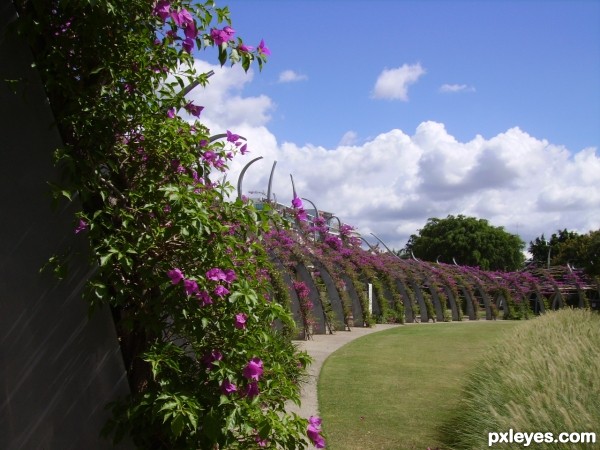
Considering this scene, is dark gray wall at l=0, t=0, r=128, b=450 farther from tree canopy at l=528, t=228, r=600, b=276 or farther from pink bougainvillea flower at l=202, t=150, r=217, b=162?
tree canopy at l=528, t=228, r=600, b=276

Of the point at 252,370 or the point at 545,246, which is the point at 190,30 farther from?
the point at 545,246

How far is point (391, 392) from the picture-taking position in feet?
25.2

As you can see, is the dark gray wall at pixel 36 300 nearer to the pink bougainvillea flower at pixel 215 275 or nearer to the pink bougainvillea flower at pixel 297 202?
the pink bougainvillea flower at pixel 215 275

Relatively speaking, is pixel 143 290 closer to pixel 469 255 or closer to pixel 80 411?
pixel 80 411

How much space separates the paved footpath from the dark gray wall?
2009mm

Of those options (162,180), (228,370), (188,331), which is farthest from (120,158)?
(228,370)

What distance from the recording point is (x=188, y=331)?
10.9 feet

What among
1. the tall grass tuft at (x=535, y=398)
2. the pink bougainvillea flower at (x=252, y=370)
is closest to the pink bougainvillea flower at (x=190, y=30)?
the pink bougainvillea flower at (x=252, y=370)

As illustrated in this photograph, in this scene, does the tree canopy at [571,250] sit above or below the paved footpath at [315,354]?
above

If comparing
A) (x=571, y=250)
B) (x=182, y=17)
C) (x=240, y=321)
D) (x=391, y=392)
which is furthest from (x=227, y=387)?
(x=571, y=250)

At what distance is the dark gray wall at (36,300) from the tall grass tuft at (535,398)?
9.07 ft

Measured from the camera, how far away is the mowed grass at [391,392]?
5602 millimetres

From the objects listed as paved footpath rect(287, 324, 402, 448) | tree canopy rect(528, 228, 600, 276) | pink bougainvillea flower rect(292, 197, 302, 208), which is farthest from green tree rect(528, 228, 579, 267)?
pink bougainvillea flower rect(292, 197, 302, 208)

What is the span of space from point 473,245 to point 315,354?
42.5 metres
